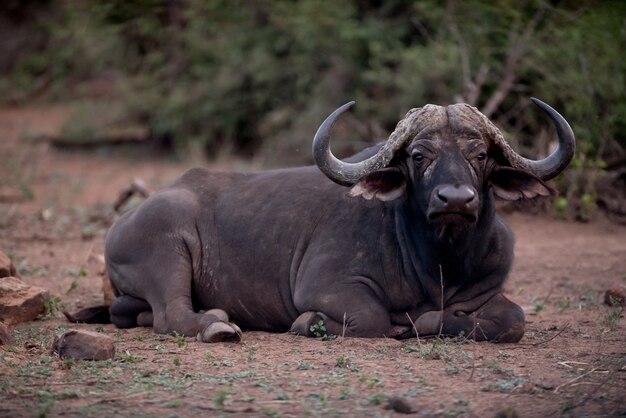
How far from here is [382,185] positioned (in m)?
5.93

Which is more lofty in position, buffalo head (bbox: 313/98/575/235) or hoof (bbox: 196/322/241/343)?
buffalo head (bbox: 313/98/575/235)

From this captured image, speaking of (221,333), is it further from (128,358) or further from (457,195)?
(457,195)

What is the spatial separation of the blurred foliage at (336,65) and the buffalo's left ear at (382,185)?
5.01m

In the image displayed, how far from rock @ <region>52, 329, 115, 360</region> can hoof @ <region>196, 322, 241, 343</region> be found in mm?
713

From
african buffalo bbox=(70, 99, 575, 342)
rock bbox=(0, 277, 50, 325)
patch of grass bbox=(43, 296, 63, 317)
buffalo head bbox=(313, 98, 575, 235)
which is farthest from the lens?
patch of grass bbox=(43, 296, 63, 317)

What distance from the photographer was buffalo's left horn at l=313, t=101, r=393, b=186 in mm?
5918

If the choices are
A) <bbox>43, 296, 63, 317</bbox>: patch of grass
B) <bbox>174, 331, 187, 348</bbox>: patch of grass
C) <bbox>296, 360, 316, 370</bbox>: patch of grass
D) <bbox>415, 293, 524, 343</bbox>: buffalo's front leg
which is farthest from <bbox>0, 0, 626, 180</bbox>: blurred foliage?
<bbox>296, 360, 316, 370</bbox>: patch of grass

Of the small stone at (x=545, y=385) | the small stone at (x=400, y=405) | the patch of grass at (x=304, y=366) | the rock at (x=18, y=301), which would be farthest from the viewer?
the rock at (x=18, y=301)

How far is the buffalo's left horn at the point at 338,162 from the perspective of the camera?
592 centimetres

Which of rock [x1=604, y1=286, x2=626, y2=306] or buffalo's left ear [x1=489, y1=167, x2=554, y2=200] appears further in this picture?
rock [x1=604, y1=286, x2=626, y2=306]

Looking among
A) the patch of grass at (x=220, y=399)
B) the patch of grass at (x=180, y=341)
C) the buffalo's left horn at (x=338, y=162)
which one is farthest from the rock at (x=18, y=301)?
the patch of grass at (x=220, y=399)

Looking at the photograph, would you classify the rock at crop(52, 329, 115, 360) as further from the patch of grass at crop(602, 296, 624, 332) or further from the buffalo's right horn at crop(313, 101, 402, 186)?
the patch of grass at crop(602, 296, 624, 332)

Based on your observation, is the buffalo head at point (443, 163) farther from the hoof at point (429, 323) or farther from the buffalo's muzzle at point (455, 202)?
the hoof at point (429, 323)

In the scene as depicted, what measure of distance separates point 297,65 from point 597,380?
1041 centimetres
